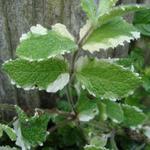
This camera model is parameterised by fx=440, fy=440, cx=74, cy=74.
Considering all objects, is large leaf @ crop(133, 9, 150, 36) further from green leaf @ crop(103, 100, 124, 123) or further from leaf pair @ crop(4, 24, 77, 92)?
A: leaf pair @ crop(4, 24, 77, 92)

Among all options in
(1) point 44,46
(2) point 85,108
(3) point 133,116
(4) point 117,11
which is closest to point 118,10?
(4) point 117,11

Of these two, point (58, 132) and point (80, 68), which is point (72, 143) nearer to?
point (58, 132)

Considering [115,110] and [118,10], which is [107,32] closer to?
[118,10]

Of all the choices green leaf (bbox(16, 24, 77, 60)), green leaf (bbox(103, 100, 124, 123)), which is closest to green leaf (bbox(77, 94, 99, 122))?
green leaf (bbox(103, 100, 124, 123))

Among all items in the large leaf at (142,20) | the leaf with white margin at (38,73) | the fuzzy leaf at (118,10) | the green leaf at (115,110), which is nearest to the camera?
the fuzzy leaf at (118,10)

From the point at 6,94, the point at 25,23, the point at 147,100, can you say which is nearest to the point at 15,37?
the point at 25,23

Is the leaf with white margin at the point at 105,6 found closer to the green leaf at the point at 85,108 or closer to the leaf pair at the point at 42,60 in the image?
the leaf pair at the point at 42,60

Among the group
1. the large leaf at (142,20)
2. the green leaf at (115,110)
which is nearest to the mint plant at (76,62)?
the green leaf at (115,110)
